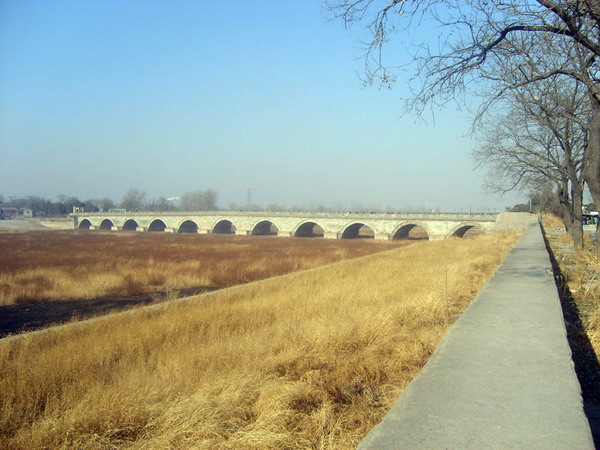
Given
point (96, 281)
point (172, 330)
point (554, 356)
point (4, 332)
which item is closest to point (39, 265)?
point (96, 281)

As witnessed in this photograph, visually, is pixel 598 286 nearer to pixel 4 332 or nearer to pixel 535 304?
pixel 535 304

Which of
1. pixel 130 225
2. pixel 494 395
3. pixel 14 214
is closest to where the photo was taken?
pixel 494 395

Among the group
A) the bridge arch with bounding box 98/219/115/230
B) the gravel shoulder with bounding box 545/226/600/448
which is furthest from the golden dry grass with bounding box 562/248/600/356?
the bridge arch with bounding box 98/219/115/230

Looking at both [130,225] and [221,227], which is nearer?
[221,227]

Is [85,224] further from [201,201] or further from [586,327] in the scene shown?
[586,327]

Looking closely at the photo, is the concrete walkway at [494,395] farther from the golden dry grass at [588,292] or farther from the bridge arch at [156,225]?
the bridge arch at [156,225]

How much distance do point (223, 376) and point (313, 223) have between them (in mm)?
60547

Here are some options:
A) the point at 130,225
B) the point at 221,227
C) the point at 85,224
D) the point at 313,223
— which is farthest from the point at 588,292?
the point at 85,224

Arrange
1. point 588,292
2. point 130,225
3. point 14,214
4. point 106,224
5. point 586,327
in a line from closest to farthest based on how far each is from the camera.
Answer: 1. point 586,327
2. point 588,292
3. point 130,225
4. point 106,224
5. point 14,214

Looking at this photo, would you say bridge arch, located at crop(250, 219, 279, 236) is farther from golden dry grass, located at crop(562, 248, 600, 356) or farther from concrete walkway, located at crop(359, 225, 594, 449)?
concrete walkway, located at crop(359, 225, 594, 449)

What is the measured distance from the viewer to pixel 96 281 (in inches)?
638

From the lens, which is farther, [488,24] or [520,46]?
[520,46]

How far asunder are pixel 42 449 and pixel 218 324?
4546 mm

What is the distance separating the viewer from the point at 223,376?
168 inches
